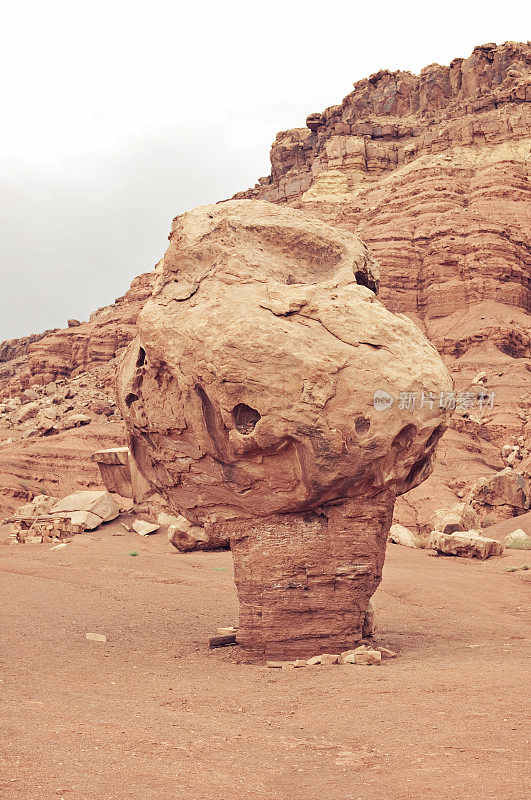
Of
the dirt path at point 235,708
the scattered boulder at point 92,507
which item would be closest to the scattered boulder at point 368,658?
the dirt path at point 235,708

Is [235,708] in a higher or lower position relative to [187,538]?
higher

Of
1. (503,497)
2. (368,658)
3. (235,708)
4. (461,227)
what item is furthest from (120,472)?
(461,227)

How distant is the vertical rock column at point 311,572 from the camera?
827 cm

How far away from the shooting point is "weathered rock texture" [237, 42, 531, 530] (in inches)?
1251

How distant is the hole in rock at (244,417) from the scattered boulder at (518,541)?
41.9ft

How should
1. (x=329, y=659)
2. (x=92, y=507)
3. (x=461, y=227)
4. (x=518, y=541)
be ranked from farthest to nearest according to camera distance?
(x=461, y=227) < (x=92, y=507) < (x=518, y=541) < (x=329, y=659)

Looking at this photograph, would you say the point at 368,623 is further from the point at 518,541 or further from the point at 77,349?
the point at 77,349

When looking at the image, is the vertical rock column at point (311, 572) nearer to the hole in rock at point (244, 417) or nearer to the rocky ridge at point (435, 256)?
the hole in rock at point (244, 417)

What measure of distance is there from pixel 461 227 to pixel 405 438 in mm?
36737

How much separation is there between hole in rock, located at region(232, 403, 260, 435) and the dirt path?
8.33 feet

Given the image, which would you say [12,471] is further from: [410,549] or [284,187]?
[284,187]

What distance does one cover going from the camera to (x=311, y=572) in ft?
27.1

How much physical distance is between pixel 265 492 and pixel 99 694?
2.65 meters

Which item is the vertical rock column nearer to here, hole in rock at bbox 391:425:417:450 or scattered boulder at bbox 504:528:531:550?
hole in rock at bbox 391:425:417:450
